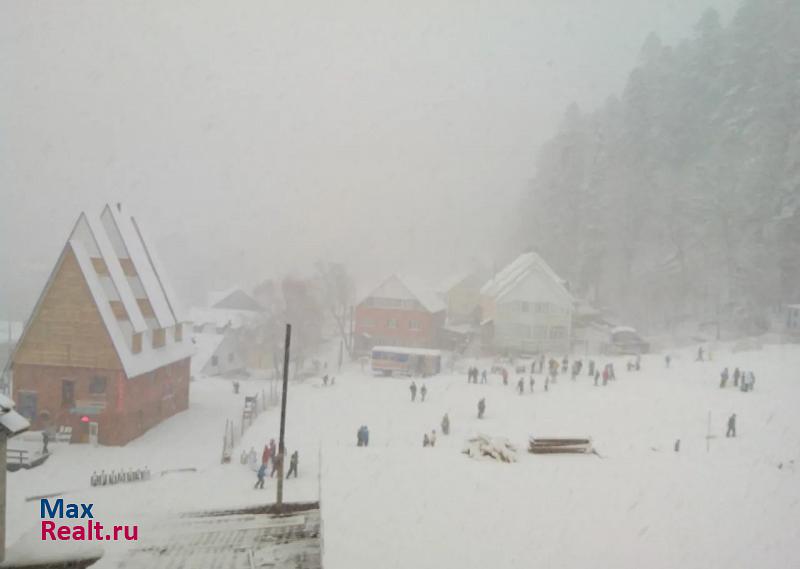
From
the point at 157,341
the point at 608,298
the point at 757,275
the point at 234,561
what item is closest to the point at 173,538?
the point at 234,561

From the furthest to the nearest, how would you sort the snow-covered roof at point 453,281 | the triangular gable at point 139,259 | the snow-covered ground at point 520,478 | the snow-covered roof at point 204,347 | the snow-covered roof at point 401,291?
the snow-covered roof at point 453,281 → the snow-covered roof at point 401,291 → the snow-covered roof at point 204,347 → the triangular gable at point 139,259 → the snow-covered ground at point 520,478

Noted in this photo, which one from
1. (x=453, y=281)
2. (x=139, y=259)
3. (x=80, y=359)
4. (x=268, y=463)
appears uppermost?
(x=139, y=259)

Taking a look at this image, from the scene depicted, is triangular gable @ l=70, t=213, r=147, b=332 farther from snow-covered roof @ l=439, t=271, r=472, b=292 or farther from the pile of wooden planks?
snow-covered roof @ l=439, t=271, r=472, b=292

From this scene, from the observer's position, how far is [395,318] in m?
51.5

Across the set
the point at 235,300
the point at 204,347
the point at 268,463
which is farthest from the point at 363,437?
the point at 235,300

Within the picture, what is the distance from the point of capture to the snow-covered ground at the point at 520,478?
545 inches

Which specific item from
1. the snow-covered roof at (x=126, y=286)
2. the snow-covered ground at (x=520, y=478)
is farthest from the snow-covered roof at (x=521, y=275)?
the snow-covered roof at (x=126, y=286)

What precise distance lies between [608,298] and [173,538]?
178 ft

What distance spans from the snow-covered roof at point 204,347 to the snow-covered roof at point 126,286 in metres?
17.0

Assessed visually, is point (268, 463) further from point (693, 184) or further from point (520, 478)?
point (693, 184)

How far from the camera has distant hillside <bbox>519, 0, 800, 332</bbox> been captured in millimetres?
41938

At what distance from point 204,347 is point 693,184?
45.8 metres

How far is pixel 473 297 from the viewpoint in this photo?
6519 cm

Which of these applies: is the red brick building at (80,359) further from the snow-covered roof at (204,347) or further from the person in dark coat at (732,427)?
the person in dark coat at (732,427)
